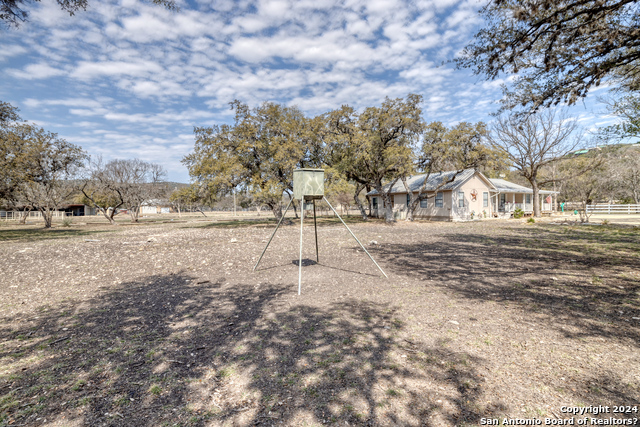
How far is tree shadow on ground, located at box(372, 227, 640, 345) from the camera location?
4.60 metres

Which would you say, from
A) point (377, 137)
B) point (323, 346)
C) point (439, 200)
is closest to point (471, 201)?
point (439, 200)

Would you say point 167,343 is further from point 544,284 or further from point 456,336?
point 544,284

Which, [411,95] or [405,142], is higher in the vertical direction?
[411,95]

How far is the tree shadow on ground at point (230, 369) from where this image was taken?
8.52 feet

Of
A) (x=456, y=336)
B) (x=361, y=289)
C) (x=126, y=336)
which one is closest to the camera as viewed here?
(x=456, y=336)

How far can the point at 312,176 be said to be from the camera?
713 centimetres

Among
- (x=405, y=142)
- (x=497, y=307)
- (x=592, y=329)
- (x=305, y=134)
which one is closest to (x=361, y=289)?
(x=497, y=307)

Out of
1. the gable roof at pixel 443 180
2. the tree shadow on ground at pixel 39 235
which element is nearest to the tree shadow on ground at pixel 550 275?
the gable roof at pixel 443 180

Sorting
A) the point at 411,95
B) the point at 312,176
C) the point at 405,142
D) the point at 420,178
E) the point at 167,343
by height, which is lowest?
the point at 167,343

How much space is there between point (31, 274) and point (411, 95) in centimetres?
2319

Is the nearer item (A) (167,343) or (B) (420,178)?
(A) (167,343)

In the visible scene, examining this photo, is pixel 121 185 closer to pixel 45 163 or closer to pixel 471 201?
pixel 45 163

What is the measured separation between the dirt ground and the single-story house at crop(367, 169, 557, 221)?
1921 centimetres

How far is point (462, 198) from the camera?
27.0 metres
